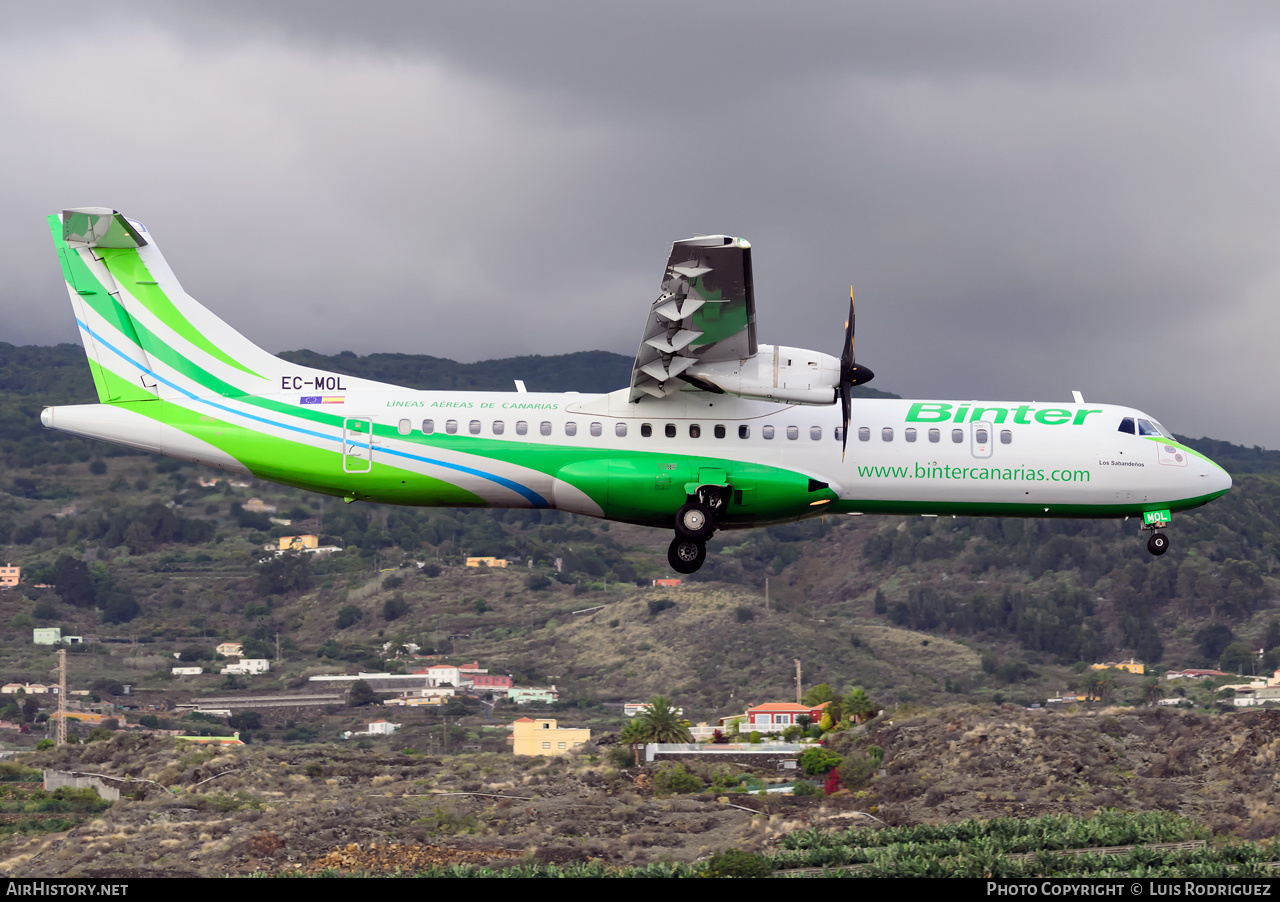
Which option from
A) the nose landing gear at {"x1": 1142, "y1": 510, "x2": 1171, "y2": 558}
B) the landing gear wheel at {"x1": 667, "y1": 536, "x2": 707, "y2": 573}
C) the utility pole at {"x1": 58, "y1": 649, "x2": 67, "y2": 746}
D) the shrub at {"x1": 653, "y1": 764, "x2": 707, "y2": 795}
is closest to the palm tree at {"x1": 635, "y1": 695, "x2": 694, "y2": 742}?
the shrub at {"x1": 653, "y1": 764, "x2": 707, "y2": 795}

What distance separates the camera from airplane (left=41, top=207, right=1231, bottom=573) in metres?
32.3

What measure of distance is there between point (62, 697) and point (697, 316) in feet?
441

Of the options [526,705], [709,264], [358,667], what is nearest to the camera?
[709,264]

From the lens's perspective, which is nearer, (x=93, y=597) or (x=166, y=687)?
(x=166, y=687)

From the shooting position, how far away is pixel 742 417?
3250cm

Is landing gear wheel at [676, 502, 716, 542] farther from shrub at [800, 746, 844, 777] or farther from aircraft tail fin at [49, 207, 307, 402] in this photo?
shrub at [800, 746, 844, 777]

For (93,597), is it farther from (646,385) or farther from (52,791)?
(646,385)

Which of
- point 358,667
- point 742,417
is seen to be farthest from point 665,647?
point 742,417

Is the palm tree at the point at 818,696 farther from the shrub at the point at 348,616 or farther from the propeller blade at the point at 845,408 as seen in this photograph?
the propeller blade at the point at 845,408

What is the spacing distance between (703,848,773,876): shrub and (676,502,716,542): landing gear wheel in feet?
130

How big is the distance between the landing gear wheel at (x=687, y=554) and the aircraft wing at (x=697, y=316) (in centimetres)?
349

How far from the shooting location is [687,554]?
32.4 metres

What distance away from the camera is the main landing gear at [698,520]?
31969mm
